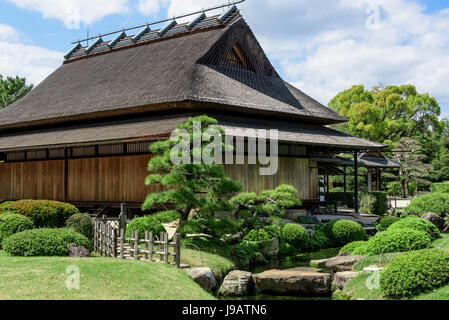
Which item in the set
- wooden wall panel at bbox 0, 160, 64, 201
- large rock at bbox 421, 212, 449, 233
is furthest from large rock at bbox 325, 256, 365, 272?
wooden wall panel at bbox 0, 160, 64, 201

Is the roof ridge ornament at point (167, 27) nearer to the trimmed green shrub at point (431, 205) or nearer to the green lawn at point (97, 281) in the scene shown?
the trimmed green shrub at point (431, 205)

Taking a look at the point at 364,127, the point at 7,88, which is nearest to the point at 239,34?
the point at 364,127

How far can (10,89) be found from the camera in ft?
153

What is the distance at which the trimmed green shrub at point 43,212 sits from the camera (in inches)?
564

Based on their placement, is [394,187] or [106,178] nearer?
[106,178]

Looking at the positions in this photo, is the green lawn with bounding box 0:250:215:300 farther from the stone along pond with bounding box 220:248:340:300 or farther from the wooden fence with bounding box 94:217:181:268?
the stone along pond with bounding box 220:248:340:300

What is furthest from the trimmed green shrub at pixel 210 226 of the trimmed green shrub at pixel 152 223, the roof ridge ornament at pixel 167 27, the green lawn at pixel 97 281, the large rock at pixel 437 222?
the roof ridge ornament at pixel 167 27

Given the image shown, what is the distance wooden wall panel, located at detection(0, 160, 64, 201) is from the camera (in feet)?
77.3

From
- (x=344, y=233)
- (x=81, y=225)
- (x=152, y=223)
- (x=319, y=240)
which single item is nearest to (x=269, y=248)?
(x=319, y=240)

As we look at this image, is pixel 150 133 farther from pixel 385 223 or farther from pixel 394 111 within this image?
pixel 394 111

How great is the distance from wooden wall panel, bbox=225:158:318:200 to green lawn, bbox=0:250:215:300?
9078mm

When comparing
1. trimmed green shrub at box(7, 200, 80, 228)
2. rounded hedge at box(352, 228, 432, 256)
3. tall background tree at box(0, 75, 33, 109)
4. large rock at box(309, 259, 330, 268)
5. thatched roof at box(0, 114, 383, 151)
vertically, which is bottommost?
large rock at box(309, 259, 330, 268)

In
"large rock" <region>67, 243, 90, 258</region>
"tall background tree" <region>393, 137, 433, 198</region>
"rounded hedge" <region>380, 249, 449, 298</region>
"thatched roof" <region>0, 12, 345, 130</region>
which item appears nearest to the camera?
"rounded hedge" <region>380, 249, 449, 298</region>

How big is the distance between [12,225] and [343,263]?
9.13 metres
